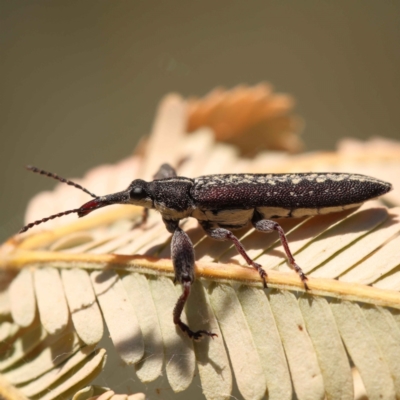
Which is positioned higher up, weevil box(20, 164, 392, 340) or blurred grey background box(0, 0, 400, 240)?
blurred grey background box(0, 0, 400, 240)

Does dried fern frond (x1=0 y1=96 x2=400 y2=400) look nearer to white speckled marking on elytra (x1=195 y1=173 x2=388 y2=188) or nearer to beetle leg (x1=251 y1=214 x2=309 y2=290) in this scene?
beetle leg (x1=251 y1=214 x2=309 y2=290)

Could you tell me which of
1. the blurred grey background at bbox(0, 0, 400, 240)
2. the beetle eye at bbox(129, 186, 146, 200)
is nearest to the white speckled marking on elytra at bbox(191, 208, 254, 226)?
the beetle eye at bbox(129, 186, 146, 200)

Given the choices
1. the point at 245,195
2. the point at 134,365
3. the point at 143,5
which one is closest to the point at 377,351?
the point at 134,365

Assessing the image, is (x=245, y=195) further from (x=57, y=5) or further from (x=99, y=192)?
(x=57, y=5)

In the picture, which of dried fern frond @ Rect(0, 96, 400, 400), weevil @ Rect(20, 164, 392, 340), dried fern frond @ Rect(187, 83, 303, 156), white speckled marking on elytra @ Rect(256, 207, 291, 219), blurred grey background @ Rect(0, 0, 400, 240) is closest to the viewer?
dried fern frond @ Rect(0, 96, 400, 400)

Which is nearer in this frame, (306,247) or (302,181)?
(306,247)
